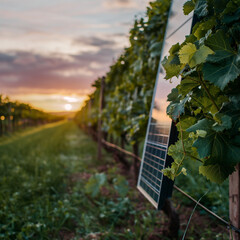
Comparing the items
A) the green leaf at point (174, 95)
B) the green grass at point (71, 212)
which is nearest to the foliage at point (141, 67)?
Result: the green grass at point (71, 212)

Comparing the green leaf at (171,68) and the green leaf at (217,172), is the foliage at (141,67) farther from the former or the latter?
the green leaf at (217,172)

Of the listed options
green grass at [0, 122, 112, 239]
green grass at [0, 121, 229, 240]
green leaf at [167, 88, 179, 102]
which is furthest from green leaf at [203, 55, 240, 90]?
green grass at [0, 122, 112, 239]

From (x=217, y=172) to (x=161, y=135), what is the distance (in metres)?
0.84

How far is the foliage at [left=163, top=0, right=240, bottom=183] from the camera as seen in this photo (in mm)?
1109

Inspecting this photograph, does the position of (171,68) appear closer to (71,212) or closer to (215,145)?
(215,145)

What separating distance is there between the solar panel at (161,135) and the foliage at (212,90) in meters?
0.40

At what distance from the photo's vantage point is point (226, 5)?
1.21m

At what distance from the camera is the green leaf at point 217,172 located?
1.28 metres

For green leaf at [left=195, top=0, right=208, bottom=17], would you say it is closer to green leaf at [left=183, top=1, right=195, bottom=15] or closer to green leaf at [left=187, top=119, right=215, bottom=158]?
green leaf at [left=183, top=1, right=195, bottom=15]

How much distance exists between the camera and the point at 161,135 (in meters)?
2.12

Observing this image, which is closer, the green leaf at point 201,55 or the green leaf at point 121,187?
the green leaf at point 201,55

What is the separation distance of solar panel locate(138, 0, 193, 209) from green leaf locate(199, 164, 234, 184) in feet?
1.69

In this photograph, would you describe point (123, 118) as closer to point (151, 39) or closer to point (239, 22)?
point (151, 39)

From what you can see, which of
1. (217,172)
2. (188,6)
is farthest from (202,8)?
(217,172)
